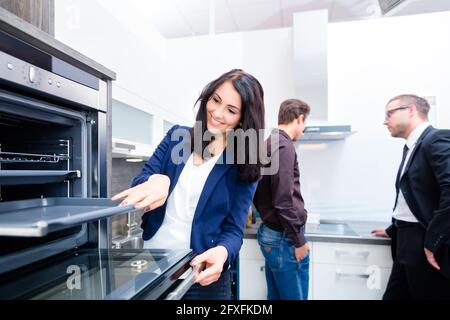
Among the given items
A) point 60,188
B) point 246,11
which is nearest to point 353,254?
point 60,188

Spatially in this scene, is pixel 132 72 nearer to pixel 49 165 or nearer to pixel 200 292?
pixel 49 165

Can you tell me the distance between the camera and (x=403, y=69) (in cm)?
211

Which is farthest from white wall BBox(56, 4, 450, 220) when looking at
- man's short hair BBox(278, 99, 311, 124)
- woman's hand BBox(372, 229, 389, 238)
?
man's short hair BBox(278, 99, 311, 124)

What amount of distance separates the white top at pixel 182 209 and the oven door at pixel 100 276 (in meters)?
0.24

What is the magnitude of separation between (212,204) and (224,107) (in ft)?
1.04

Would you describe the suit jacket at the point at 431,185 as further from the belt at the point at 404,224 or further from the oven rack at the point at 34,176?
the oven rack at the point at 34,176

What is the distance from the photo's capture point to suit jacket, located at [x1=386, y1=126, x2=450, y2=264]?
135cm

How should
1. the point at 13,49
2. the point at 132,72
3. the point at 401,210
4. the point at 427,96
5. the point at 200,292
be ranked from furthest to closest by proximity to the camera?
the point at 427,96
the point at 401,210
the point at 132,72
the point at 200,292
the point at 13,49

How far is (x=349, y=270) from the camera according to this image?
1792mm

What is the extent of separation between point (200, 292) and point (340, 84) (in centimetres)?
194

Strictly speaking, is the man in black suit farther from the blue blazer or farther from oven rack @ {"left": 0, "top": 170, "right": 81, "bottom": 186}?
oven rack @ {"left": 0, "top": 170, "right": 81, "bottom": 186}

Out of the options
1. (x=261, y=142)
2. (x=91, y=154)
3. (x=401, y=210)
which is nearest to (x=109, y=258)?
(x=91, y=154)

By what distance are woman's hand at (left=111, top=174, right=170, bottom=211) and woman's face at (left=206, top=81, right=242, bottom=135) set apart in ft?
0.94

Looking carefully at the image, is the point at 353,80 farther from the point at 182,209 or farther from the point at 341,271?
the point at 182,209
